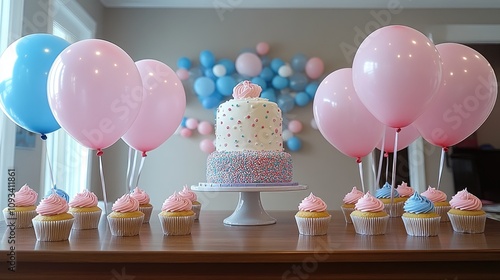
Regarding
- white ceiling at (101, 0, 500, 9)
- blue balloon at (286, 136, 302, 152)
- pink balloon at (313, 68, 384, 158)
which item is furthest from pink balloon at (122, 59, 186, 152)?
white ceiling at (101, 0, 500, 9)

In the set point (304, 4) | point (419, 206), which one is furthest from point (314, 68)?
point (419, 206)

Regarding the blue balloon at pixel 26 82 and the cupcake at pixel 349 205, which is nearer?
the blue balloon at pixel 26 82

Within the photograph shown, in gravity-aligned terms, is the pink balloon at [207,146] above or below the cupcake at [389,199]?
above

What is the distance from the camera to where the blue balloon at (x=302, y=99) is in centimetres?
335

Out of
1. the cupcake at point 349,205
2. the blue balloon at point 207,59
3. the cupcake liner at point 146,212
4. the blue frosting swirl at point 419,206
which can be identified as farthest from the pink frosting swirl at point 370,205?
the blue balloon at point 207,59

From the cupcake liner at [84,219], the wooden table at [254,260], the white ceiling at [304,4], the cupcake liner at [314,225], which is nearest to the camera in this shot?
the wooden table at [254,260]

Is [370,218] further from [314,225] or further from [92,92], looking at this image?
[92,92]

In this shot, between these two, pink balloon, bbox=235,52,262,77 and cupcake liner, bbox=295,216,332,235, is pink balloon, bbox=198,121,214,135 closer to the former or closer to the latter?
pink balloon, bbox=235,52,262,77

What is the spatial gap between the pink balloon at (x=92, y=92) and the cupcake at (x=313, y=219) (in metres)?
0.76

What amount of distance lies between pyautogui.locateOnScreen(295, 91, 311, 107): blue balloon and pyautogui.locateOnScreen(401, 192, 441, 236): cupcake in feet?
7.08

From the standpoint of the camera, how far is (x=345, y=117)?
5.17 ft

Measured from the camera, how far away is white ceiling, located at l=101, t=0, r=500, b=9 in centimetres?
347

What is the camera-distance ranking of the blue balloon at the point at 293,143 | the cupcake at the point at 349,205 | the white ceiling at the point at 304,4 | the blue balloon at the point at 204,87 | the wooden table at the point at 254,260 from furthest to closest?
the white ceiling at the point at 304,4
the blue balloon at the point at 293,143
the blue balloon at the point at 204,87
the cupcake at the point at 349,205
the wooden table at the point at 254,260

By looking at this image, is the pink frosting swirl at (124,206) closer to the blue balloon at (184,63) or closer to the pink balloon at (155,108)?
the pink balloon at (155,108)
